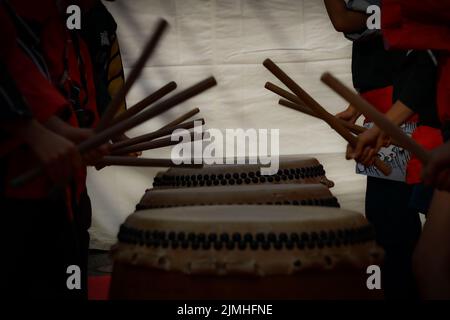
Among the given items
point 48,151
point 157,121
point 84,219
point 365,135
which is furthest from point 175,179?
point 157,121

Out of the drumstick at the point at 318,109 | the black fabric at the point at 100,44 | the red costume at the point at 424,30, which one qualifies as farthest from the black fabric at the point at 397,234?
the black fabric at the point at 100,44

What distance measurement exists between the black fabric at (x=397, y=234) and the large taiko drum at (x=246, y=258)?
31.6 inches

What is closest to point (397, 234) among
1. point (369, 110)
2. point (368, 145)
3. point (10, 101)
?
point (368, 145)

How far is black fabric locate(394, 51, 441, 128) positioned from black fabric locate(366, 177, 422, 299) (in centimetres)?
38

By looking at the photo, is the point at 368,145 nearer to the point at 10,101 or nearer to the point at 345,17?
the point at 345,17

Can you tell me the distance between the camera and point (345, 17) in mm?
1654

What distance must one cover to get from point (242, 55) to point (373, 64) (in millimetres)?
780

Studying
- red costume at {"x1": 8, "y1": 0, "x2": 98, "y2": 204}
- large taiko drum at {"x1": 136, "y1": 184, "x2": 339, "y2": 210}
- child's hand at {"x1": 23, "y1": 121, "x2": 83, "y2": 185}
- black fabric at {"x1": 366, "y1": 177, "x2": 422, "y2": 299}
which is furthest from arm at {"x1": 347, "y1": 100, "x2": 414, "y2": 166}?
child's hand at {"x1": 23, "y1": 121, "x2": 83, "y2": 185}

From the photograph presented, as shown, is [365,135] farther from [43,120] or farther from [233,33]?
[233,33]

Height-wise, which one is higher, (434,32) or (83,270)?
(434,32)

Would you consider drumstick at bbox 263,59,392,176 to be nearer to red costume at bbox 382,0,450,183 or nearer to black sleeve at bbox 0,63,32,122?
red costume at bbox 382,0,450,183

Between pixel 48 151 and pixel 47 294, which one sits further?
pixel 47 294

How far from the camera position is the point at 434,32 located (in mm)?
1223
